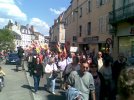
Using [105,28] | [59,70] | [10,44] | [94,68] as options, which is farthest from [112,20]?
[10,44]

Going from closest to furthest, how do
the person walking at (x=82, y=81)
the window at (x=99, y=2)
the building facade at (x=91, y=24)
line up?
the person walking at (x=82, y=81), the building facade at (x=91, y=24), the window at (x=99, y=2)

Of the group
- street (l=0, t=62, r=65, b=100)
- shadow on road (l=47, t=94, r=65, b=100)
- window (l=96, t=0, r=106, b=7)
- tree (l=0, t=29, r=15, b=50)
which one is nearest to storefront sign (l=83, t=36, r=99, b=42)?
window (l=96, t=0, r=106, b=7)

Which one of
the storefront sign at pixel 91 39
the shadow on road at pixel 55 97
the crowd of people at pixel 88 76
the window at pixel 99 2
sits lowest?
the shadow on road at pixel 55 97

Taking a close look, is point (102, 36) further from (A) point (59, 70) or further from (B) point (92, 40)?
(A) point (59, 70)

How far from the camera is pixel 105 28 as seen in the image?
100ft

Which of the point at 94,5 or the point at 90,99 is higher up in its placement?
the point at 94,5

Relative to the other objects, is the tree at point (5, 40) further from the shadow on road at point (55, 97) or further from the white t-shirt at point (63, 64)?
the shadow on road at point (55, 97)

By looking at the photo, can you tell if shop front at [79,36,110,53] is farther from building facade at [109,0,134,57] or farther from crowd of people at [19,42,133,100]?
crowd of people at [19,42,133,100]

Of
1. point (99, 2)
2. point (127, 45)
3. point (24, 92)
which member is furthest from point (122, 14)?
point (24, 92)

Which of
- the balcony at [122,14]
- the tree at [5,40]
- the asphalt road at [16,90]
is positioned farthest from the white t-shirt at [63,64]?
the tree at [5,40]

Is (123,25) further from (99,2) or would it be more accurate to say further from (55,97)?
(55,97)

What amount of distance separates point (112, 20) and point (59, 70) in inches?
423

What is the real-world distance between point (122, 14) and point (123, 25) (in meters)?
1.16

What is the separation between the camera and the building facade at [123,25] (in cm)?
2425
